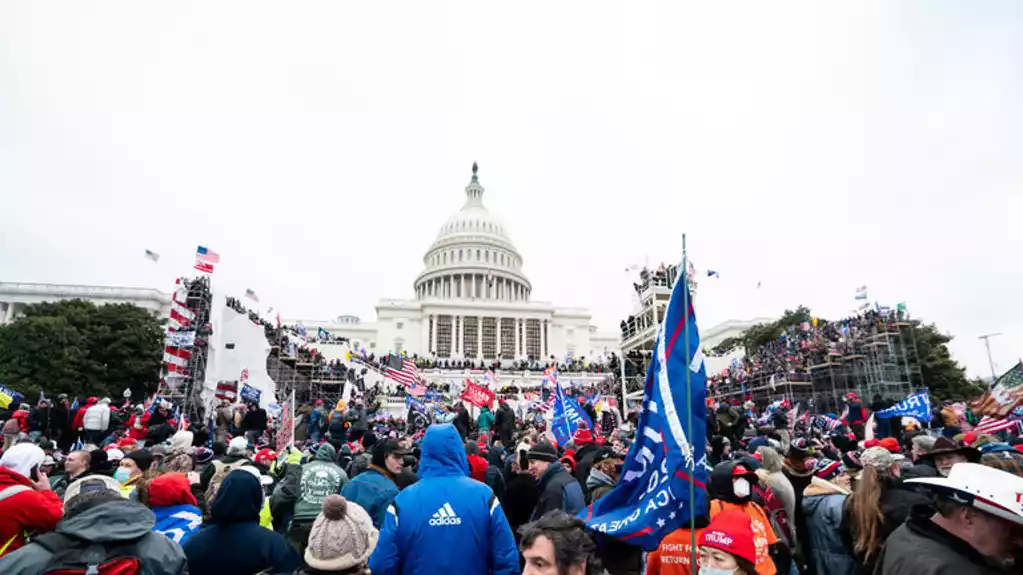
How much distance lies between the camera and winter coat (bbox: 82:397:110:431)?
12.2m

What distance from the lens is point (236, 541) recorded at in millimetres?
3492

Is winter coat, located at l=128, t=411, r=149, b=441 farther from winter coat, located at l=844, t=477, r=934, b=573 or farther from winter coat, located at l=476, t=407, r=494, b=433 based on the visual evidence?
winter coat, located at l=844, t=477, r=934, b=573

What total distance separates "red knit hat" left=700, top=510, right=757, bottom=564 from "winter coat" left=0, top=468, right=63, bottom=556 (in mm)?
3818

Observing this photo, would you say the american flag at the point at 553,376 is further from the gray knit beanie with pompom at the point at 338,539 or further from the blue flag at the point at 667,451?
the gray knit beanie with pompom at the point at 338,539

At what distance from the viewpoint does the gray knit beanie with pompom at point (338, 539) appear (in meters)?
2.98

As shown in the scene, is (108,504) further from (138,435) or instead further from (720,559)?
(138,435)

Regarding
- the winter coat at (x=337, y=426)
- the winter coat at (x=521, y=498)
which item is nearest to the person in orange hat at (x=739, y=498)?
the winter coat at (x=521, y=498)

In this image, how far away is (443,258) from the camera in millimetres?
90938

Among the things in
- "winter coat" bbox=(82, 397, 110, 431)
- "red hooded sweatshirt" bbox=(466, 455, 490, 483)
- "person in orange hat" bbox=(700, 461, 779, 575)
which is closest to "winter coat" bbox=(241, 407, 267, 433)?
"winter coat" bbox=(82, 397, 110, 431)

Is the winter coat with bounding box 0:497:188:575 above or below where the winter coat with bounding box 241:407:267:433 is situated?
below

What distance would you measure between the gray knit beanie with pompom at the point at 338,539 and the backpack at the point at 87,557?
828 millimetres

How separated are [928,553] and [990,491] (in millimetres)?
380

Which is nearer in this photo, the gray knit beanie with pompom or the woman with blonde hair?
the gray knit beanie with pompom

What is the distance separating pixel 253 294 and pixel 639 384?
72.1 feet
